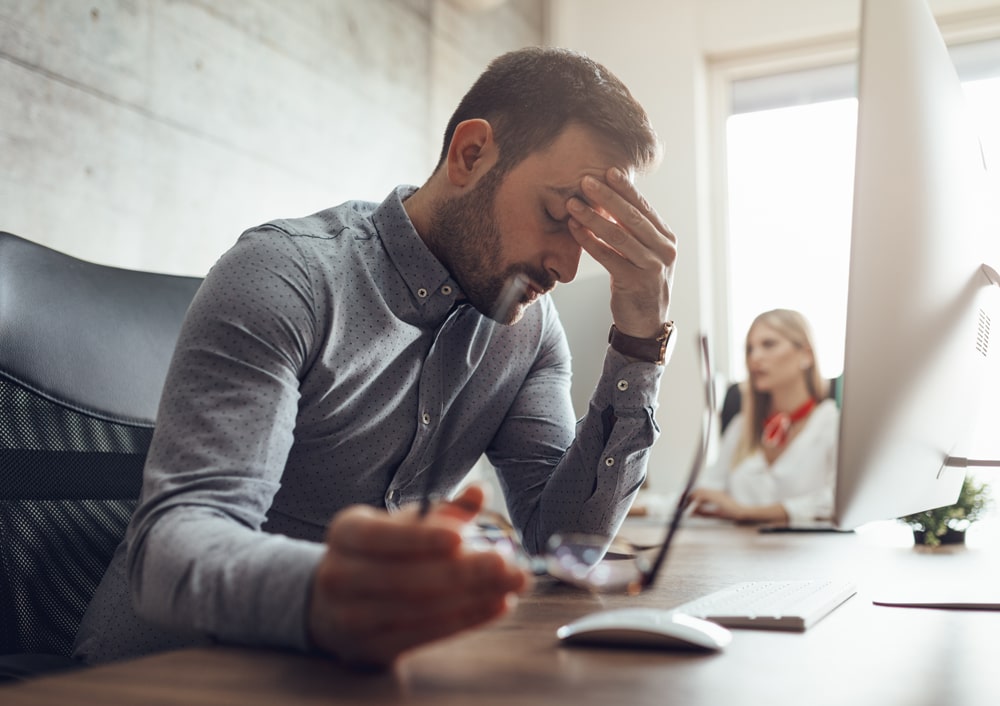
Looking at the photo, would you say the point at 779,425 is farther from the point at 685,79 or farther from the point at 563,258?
the point at 563,258

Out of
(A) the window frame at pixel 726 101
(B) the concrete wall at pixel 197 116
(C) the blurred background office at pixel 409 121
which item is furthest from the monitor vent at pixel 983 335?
(A) the window frame at pixel 726 101

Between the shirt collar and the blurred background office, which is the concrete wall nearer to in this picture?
the blurred background office

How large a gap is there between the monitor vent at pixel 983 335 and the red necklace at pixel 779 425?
2286 millimetres

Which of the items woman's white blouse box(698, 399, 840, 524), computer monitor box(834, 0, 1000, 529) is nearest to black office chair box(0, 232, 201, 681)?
computer monitor box(834, 0, 1000, 529)

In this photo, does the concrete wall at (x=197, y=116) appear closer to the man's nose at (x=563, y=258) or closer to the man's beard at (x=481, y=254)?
the man's beard at (x=481, y=254)

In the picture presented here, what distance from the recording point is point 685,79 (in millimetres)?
4336

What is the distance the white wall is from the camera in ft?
13.7

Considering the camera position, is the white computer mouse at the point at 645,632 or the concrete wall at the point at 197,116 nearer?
the white computer mouse at the point at 645,632

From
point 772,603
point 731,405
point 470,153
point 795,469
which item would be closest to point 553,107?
point 470,153

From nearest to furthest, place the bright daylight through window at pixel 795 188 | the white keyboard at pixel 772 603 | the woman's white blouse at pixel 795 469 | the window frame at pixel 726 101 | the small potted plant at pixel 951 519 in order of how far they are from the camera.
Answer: the white keyboard at pixel 772 603, the small potted plant at pixel 951 519, the woman's white blouse at pixel 795 469, the bright daylight through window at pixel 795 188, the window frame at pixel 726 101

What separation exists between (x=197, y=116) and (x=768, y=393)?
2198 mm

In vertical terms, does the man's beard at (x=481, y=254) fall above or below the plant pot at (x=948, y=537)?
above

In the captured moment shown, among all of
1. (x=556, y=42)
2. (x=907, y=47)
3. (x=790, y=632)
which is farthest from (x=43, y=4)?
(x=556, y=42)

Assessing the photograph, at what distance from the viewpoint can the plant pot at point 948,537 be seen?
1587 mm
